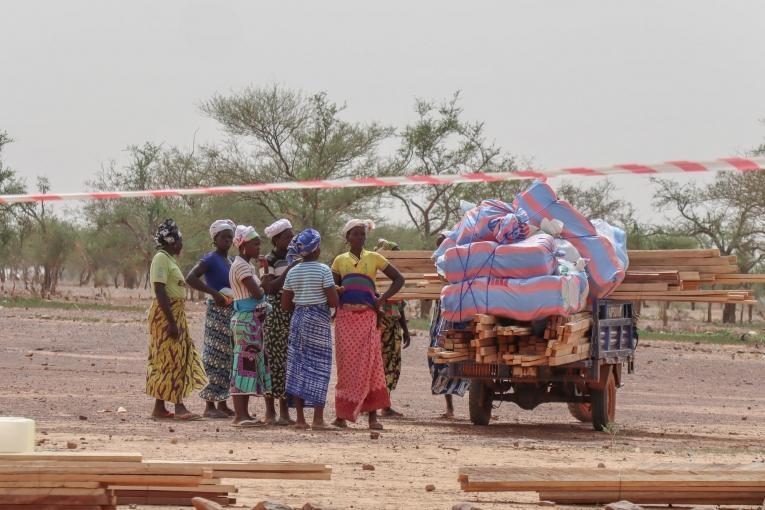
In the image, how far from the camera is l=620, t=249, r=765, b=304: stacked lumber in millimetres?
12328

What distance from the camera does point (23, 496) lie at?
632 centimetres

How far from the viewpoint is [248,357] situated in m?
11.9

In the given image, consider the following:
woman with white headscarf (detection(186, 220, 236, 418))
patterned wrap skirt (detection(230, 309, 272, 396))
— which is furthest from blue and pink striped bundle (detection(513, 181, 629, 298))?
woman with white headscarf (detection(186, 220, 236, 418))

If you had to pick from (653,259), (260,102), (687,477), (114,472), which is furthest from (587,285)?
(260,102)

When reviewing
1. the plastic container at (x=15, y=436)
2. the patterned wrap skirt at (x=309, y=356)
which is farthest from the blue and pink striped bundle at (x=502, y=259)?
the plastic container at (x=15, y=436)

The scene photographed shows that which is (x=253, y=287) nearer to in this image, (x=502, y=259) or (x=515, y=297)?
(x=502, y=259)

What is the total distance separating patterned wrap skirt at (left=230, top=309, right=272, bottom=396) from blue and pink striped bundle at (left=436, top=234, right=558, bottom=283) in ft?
5.80

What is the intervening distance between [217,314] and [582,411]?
407 centimetres

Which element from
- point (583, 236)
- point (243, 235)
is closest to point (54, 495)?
point (243, 235)

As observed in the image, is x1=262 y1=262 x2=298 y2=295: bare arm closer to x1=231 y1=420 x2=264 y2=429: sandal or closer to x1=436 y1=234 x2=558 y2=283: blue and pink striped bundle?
x1=231 y1=420 x2=264 y2=429: sandal

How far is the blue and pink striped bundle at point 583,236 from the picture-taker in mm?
11953

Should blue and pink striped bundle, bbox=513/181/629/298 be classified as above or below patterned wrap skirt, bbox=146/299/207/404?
above

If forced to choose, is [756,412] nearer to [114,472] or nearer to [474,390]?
[474,390]

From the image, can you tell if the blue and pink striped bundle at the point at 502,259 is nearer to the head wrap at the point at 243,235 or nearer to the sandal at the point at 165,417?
the head wrap at the point at 243,235
